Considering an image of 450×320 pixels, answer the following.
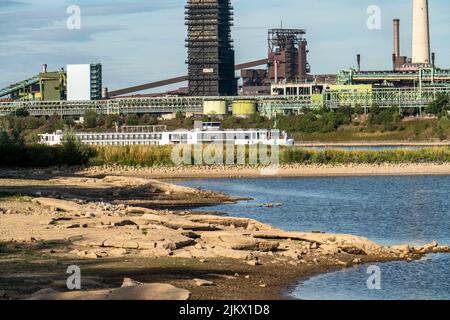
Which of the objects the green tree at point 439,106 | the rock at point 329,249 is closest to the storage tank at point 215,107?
the green tree at point 439,106

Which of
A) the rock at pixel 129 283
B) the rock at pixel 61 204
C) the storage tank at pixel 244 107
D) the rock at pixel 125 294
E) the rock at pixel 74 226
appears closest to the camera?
the rock at pixel 125 294

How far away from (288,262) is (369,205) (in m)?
29.3

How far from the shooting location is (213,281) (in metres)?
27.2

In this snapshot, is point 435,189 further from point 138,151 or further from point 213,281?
point 213,281

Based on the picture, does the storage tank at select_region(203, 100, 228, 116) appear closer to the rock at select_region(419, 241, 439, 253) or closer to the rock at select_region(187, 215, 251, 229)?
the rock at select_region(187, 215, 251, 229)

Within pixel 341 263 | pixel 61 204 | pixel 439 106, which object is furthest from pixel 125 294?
pixel 439 106

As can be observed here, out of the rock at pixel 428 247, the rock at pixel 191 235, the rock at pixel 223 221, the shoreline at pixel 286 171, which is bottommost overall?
the shoreline at pixel 286 171

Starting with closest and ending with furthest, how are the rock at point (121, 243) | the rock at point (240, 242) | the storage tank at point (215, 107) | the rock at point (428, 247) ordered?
the rock at point (121, 243) → the rock at point (240, 242) → the rock at point (428, 247) → the storage tank at point (215, 107)

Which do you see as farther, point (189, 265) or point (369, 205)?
point (369, 205)

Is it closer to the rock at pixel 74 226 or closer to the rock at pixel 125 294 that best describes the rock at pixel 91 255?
the rock at pixel 74 226

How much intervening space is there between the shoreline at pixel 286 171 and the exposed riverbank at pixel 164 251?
44387 millimetres

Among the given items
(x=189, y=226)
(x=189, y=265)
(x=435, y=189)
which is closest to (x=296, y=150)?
(x=435, y=189)

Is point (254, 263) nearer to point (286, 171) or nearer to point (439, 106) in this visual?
point (286, 171)

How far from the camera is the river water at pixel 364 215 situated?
94.6 ft
